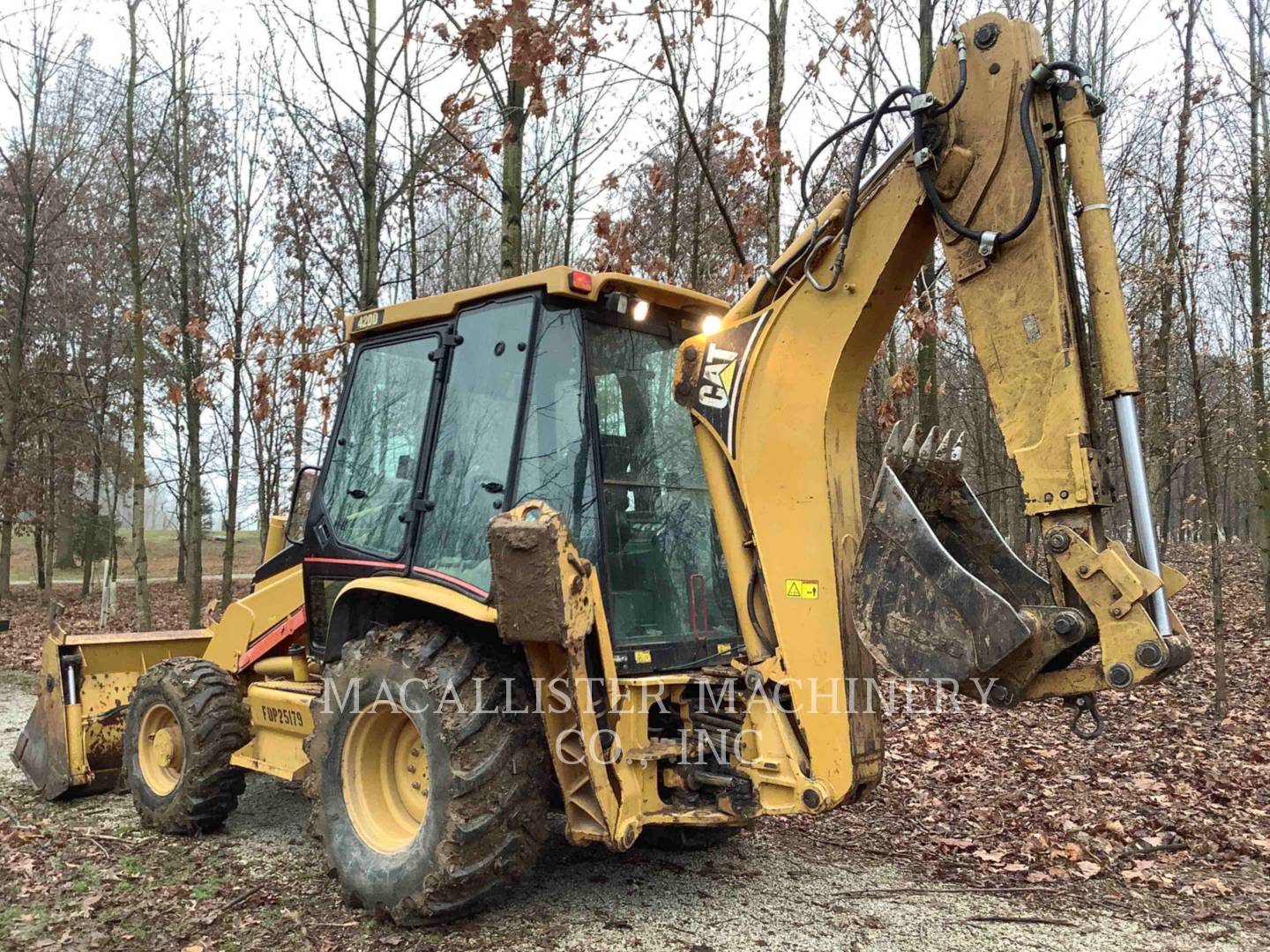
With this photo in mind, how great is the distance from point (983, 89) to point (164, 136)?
40.4ft

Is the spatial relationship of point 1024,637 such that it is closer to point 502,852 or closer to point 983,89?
point 983,89

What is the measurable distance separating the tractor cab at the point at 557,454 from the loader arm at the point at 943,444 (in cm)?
48

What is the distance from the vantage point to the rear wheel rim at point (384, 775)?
14.3 feet

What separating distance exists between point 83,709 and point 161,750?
0.86 meters

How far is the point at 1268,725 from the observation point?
7.48 m

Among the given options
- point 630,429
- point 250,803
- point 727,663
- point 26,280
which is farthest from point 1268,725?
point 26,280

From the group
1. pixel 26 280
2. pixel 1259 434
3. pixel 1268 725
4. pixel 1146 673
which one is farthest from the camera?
pixel 26 280

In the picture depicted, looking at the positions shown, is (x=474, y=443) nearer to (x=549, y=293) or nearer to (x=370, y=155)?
(x=549, y=293)

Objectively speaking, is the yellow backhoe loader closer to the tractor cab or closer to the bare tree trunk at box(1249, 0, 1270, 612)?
the tractor cab

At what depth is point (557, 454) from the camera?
4.28 m

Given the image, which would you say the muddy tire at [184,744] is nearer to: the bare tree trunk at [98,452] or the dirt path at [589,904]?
the dirt path at [589,904]

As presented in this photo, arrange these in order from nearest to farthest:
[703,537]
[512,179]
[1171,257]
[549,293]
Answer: [549,293] → [703,537] → [512,179] → [1171,257]

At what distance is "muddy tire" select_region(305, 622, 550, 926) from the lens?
3.87 metres

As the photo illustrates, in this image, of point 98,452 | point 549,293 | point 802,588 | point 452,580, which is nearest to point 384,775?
point 452,580
